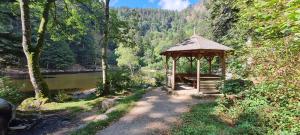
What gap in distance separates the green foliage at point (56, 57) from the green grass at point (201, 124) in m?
55.1

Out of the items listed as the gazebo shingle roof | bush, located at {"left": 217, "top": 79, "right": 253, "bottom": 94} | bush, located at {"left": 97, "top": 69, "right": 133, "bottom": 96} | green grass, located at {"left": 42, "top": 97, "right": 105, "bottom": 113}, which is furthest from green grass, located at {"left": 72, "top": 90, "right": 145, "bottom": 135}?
bush, located at {"left": 97, "top": 69, "right": 133, "bottom": 96}

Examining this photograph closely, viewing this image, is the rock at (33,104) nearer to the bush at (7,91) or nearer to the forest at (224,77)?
the forest at (224,77)

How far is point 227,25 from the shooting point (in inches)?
1004

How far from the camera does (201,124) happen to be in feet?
31.1

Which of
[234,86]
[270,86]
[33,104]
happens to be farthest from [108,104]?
[270,86]

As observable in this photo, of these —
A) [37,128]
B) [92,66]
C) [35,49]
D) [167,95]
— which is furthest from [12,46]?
[92,66]

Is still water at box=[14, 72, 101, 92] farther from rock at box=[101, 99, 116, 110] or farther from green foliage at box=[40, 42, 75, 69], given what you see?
green foliage at box=[40, 42, 75, 69]

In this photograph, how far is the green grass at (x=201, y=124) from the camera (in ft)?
28.4

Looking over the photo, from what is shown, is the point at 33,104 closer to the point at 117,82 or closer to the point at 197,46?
the point at 117,82

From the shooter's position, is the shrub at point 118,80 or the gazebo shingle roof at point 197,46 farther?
the shrub at point 118,80

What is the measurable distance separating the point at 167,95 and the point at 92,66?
71517 millimetres

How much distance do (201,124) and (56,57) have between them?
6019 centimetres

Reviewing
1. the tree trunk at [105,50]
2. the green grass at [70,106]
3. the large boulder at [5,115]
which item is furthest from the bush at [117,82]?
the large boulder at [5,115]

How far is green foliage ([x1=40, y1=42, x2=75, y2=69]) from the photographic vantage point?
201ft
